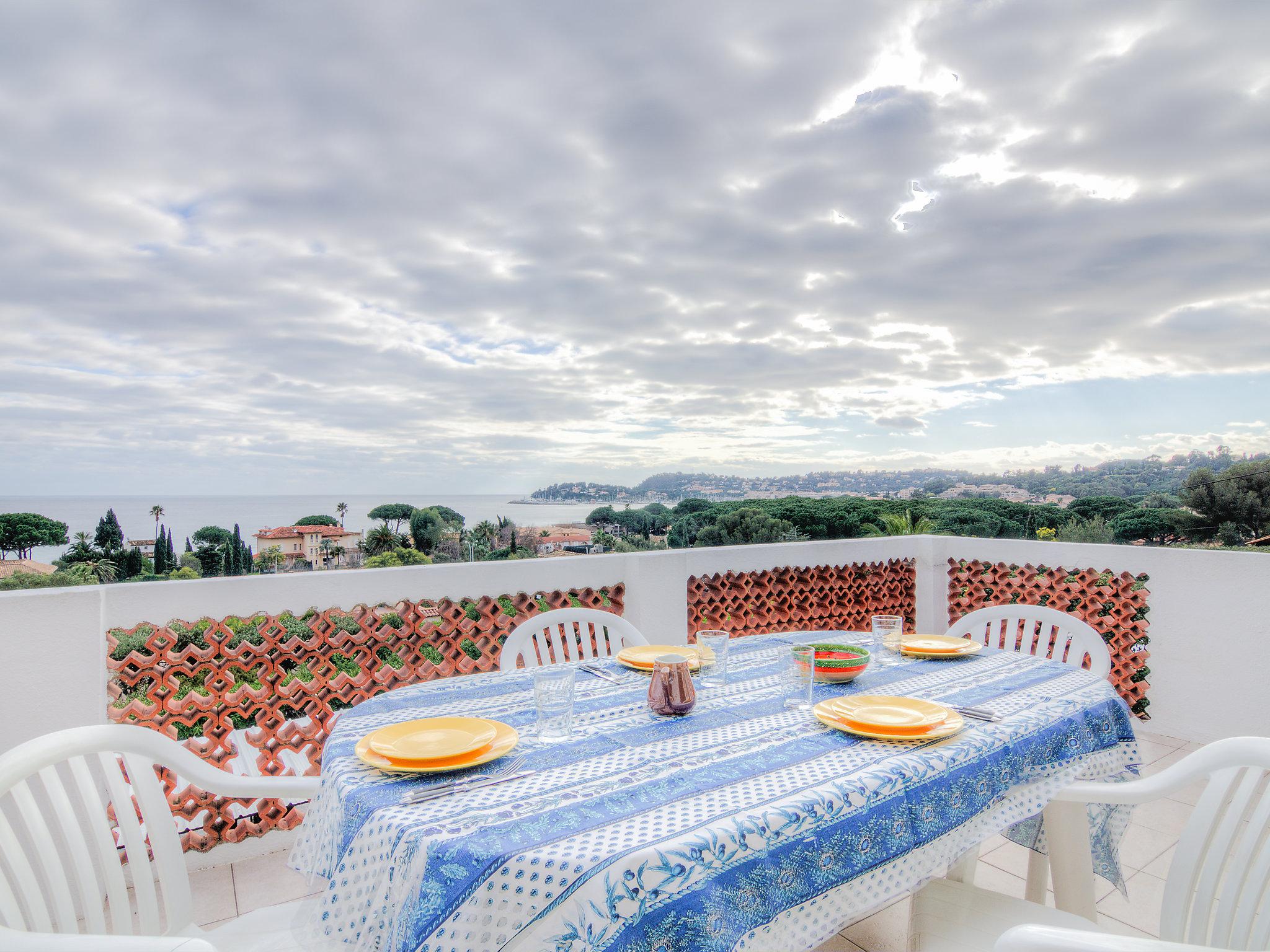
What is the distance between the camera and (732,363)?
358 inches

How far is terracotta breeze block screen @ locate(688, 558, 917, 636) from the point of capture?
382cm

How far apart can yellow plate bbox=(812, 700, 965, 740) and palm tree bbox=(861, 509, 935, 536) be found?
5825 mm

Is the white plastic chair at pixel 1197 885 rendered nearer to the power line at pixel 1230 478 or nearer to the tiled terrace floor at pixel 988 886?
the tiled terrace floor at pixel 988 886

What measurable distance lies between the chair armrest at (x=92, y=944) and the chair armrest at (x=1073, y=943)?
3.02ft

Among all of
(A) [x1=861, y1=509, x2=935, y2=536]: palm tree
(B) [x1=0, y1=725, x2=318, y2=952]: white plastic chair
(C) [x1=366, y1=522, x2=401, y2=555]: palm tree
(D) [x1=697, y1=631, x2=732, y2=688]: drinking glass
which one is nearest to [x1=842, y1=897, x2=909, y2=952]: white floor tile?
(D) [x1=697, y1=631, x2=732, y2=688]: drinking glass

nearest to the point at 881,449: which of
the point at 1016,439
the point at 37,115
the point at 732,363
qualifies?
the point at 1016,439

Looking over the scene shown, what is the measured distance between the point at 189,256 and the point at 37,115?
177cm

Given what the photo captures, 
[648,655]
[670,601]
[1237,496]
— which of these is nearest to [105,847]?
[648,655]

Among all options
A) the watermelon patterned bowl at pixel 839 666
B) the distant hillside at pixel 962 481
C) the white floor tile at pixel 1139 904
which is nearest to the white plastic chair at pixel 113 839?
the watermelon patterned bowl at pixel 839 666

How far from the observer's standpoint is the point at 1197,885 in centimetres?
111

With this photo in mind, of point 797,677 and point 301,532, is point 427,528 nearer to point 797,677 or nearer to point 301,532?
point 301,532

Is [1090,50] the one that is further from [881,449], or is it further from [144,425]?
[144,425]

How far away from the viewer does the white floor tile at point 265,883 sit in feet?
6.84

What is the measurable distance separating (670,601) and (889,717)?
220cm
